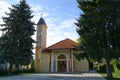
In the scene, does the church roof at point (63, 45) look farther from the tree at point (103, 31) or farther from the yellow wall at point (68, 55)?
the tree at point (103, 31)

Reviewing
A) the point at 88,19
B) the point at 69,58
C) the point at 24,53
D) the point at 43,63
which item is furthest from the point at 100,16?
the point at 43,63

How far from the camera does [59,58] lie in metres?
38.2

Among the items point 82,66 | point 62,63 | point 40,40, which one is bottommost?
point 82,66

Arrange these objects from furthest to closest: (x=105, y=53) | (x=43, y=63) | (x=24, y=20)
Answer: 1. (x=43, y=63)
2. (x=24, y=20)
3. (x=105, y=53)

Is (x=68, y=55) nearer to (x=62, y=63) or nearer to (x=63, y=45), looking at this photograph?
(x=62, y=63)

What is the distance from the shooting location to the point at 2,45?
26.8 m

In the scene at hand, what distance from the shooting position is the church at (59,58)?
3628 cm

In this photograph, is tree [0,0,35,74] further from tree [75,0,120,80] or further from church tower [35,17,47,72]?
church tower [35,17,47,72]

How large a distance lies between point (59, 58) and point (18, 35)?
41.8 feet

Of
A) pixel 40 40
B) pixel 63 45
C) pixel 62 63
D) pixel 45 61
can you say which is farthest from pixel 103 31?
pixel 40 40

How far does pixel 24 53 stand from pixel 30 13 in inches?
225

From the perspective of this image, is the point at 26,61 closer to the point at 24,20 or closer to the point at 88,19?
the point at 24,20

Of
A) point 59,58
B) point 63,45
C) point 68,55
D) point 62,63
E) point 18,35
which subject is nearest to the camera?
point 18,35

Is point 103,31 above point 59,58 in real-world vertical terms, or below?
above
